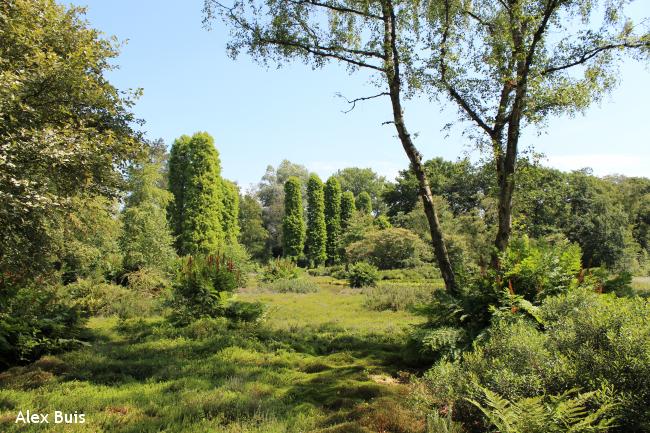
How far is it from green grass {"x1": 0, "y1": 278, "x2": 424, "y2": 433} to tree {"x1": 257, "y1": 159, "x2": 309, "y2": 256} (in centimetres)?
3944

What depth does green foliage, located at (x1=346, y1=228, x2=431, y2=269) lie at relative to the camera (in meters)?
27.1

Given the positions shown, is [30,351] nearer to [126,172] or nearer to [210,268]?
[126,172]

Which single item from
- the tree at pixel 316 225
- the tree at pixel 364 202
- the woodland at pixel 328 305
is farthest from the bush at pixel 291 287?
the tree at pixel 364 202

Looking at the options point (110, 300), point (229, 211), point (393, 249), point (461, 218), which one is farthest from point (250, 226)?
point (110, 300)

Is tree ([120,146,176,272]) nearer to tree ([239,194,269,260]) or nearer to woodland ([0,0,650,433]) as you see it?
woodland ([0,0,650,433])

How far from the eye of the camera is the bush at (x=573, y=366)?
3.08 m

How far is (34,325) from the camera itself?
22.3ft

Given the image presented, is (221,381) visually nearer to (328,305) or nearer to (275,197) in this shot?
(328,305)

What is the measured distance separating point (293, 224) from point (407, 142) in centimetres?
3041

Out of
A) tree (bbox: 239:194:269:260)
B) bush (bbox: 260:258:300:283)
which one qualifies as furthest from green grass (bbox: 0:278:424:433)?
tree (bbox: 239:194:269:260)

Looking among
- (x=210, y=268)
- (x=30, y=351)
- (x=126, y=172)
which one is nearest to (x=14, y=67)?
(x=126, y=172)

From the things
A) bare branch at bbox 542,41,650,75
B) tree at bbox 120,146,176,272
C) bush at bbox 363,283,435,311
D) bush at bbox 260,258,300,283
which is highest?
bare branch at bbox 542,41,650,75

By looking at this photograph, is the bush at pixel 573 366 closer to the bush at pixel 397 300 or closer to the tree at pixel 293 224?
the bush at pixel 397 300

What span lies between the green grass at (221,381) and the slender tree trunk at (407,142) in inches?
78.1
